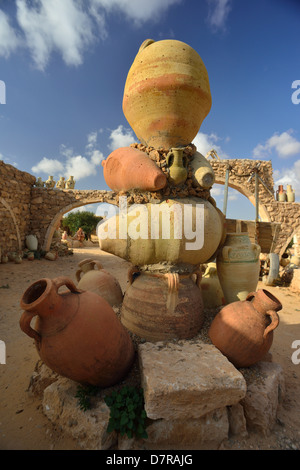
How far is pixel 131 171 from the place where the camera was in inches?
90.3

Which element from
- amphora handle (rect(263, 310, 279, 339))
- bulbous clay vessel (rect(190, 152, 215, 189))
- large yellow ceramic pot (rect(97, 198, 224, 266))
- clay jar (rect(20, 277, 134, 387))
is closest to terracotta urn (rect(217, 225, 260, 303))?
large yellow ceramic pot (rect(97, 198, 224, 266))

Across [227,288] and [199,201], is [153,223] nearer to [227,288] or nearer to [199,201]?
[199,201]

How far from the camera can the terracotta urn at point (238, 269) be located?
2.71 m

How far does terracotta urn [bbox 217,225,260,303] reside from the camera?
2.71 metres

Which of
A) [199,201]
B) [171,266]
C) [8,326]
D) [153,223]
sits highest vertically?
[199,201]

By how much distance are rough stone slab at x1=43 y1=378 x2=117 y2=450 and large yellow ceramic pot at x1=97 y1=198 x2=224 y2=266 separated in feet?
4.00

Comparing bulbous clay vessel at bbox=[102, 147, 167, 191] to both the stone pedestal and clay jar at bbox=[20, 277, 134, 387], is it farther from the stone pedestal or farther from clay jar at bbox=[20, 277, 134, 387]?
the stone pedestal

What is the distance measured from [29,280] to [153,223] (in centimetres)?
632

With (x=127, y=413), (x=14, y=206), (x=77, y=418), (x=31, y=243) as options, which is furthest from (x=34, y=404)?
(x=31, y=243)

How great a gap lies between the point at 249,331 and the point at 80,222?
62.3ft

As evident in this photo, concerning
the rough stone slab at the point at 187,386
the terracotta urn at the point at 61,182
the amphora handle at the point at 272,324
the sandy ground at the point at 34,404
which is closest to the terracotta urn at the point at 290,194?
the sandy ground at the point at 34,404

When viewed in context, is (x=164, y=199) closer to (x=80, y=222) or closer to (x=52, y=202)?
(x=52, y=202)
